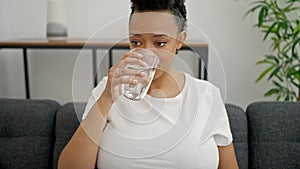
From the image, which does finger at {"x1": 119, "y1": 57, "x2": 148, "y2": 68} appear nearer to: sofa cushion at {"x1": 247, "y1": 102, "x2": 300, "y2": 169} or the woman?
the woman

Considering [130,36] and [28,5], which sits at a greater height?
[130,36]

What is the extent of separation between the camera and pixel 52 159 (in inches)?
46.9

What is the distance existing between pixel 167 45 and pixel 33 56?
1591 millimetres

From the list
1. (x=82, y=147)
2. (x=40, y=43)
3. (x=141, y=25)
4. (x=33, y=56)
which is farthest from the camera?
(x=33, y=56)

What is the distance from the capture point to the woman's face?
0.71 meters

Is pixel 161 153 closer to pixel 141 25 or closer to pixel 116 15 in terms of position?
pixel 141 25

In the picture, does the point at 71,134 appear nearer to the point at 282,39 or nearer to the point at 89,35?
the point at 89,35

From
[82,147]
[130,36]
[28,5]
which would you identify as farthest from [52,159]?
[28,5]

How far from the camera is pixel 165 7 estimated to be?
2.49 feet

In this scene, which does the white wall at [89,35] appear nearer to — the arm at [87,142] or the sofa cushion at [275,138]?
the sofa cushion at [275,138]

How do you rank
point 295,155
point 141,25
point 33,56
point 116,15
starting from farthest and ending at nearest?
point 33,56 → point 116,15 → point 295,155 → point 141,25

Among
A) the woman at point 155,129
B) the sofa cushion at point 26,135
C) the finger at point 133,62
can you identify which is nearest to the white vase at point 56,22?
the sofa cushion at point 26,135

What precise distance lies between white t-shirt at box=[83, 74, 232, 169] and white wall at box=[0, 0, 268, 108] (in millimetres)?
1089

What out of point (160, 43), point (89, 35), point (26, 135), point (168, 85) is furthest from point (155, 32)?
point (89, 35)
